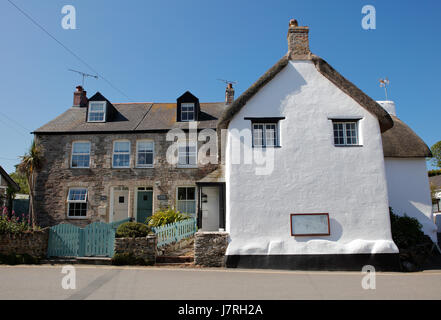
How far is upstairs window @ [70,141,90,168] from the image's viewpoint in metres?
17.0

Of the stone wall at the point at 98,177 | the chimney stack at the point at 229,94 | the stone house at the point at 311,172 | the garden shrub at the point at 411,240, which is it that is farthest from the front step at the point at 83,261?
the chimney stack at the point at 229,94

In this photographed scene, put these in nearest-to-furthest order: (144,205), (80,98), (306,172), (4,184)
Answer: (306,172) < (144,205) < (4,184) < (80,98)

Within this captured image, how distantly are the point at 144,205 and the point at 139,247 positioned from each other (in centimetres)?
669

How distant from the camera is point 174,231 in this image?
12.3 meters

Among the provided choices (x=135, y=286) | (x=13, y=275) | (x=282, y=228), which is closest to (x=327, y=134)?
(x=282, y=228)

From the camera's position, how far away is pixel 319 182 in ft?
34.0

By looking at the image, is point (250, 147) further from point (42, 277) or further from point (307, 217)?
point (42, 277)

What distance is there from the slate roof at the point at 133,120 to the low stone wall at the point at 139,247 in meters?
8.13

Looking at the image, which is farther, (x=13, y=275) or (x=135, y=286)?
(x=13, y=275)

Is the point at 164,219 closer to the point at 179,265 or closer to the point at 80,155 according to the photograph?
the point at 179,265

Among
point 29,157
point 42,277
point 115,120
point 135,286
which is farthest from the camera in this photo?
A: point 115,120

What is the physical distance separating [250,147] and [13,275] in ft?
27.7

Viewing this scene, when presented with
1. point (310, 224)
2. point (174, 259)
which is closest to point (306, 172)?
point (310, 224)

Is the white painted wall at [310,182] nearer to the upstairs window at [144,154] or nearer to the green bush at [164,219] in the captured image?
the green bush at [164,219]
